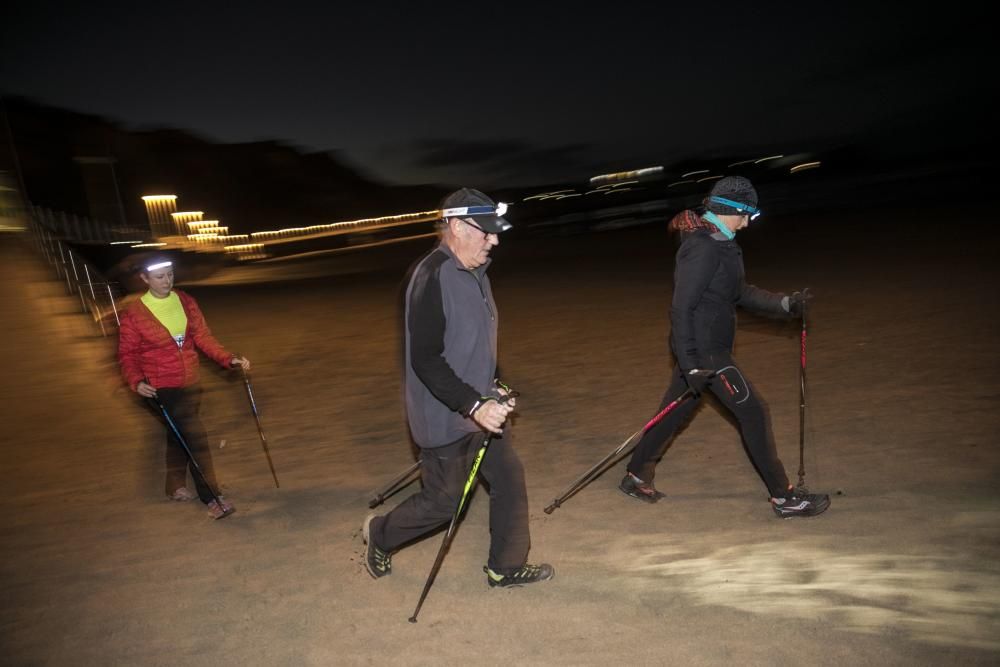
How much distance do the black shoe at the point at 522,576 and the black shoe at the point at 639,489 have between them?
1.12 m

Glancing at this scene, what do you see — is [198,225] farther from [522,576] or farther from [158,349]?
[522,576]

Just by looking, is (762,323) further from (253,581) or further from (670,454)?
(253,581)

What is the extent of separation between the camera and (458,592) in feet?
12.4

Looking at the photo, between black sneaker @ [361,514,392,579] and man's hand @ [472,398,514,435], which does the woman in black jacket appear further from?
black sneaker @ [361,514,392,579]

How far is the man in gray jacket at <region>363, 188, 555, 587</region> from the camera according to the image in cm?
323

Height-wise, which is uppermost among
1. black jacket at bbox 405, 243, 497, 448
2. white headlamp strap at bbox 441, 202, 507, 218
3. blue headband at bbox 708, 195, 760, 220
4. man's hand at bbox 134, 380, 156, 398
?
white headlamp strap at bbox 441, 202, 507, 218

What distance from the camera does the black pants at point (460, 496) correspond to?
138 inches

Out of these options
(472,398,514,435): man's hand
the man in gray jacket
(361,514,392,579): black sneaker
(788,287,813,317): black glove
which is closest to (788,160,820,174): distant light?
(788,287,813,317): black glove

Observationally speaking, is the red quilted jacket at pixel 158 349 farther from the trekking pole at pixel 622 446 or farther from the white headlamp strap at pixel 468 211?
the trekking pole at pixel 622 446

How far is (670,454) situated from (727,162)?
169 m

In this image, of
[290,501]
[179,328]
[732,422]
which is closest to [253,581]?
[290,501]

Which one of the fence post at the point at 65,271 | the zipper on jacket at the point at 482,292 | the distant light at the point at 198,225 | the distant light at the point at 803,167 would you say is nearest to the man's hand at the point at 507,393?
the zipper on jacket at the point at 482,292

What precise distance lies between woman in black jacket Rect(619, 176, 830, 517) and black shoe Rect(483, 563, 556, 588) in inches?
53.5

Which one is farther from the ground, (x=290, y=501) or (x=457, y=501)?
(x=457, y=501)
